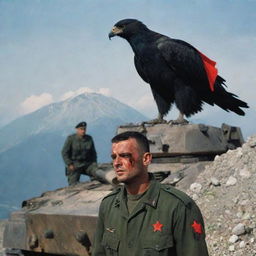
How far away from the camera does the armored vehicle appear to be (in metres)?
5.98

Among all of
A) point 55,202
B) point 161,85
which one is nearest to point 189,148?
point 161,85

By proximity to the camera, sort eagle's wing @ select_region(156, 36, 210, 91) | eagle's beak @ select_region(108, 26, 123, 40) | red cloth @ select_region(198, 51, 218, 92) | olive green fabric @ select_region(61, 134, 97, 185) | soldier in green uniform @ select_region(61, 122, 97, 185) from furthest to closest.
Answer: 1. olive green fabric @ select_region(61, 134, 97, 185)
2. soldier in green uniform @ select_region(61, 122, 97, 185)
3. eagle's beak @ select_region(108, 26, 123, 40)
4. red cloth @ select_region(198, 51, 218, 92)
5. eagle's wing @ select_region(156, 36, 210, 91)

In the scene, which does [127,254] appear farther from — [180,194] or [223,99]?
[223,99]

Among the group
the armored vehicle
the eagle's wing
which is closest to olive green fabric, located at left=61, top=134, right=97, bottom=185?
the armored vehicle

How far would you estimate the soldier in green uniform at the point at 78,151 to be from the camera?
9.59 m

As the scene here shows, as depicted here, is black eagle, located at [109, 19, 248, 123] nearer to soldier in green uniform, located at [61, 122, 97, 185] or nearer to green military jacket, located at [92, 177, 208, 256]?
soldier in green uniform, located at [61, 122, 97, 185]

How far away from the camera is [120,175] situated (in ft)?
8.58

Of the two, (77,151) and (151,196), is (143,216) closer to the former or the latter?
(151,196)

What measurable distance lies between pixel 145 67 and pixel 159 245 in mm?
5803

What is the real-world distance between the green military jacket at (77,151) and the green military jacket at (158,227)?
23.5 ft

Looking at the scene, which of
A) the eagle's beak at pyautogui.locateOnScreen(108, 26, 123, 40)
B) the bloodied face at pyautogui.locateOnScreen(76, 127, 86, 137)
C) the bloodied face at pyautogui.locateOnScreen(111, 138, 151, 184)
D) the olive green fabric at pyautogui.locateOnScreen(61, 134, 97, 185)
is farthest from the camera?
the bloodied face at pyautogui.locateOnScreen(76, 127, 86, 137)

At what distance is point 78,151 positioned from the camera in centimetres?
991

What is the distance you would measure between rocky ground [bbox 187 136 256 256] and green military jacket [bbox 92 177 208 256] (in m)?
3.67

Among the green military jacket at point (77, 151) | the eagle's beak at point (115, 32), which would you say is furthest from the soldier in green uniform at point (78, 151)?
the eagle's beak at point (115, 32)
